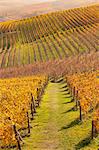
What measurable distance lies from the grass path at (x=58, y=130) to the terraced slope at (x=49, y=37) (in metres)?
63.7

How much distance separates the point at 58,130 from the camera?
41.8 meters

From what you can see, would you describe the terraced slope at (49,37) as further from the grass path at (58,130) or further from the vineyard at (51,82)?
the grass path at (58,130)

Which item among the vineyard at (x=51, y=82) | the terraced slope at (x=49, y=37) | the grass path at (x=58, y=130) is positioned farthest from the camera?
the terraced slope at (x=49, y=37)

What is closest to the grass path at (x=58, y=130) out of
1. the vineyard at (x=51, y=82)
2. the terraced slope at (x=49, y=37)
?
the vineyard at (x=51, y=82)

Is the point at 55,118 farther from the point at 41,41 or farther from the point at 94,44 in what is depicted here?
the point at 41,41

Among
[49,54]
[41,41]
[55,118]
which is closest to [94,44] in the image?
[49,54]

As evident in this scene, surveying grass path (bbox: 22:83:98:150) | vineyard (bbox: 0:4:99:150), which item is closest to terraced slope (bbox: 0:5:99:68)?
vineyard (bbox: 0:4:99:150)

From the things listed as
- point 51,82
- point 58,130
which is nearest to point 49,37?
point 51,82

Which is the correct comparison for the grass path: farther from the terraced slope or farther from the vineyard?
the terraced slope

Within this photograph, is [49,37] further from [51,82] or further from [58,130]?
[58,130]

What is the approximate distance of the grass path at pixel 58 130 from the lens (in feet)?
120

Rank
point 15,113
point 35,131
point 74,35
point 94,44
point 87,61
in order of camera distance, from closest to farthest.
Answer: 1. point 15,113
2. point 35,131
3. point 87,61
4. point 94,44
5. point 74,35

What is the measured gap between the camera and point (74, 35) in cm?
13362

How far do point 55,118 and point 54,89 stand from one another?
28848mm
